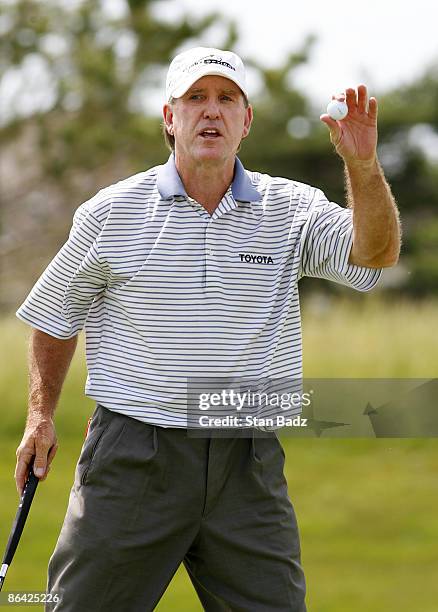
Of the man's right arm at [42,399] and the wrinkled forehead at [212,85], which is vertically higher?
the wrinkled forehead at [212,85]

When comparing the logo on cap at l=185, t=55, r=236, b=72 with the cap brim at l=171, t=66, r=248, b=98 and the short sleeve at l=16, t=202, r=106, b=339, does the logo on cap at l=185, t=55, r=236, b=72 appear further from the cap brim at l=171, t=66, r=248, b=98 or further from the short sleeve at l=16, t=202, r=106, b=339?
the short sleeve at l=16, t=202, r=106, b=339

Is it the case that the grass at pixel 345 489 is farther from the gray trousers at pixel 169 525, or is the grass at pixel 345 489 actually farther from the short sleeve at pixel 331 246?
the short sleeve at pixel 331 246

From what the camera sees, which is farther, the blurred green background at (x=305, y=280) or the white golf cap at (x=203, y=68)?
the blurred green background at (x=305, y=280)

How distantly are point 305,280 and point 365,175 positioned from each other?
70.3ft

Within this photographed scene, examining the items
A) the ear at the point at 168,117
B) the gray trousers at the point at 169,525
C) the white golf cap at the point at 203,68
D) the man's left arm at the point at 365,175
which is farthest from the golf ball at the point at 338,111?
the gray trousers at the point at 169,525

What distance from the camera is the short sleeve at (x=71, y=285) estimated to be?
11.7ft

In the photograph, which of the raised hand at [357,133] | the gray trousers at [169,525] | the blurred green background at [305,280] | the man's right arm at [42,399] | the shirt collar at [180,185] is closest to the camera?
the raised hand at [357,133]

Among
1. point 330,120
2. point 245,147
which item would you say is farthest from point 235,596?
point 245,147

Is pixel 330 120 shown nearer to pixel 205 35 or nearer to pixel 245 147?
pixel 205 35

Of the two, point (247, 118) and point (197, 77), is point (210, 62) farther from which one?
point (247, 118)

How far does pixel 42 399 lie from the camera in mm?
3727

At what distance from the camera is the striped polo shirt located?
3486 mm

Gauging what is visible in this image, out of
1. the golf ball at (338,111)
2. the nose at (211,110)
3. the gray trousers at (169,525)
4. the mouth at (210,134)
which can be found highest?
the nose at (211,110)

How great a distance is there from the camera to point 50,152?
19.2m
